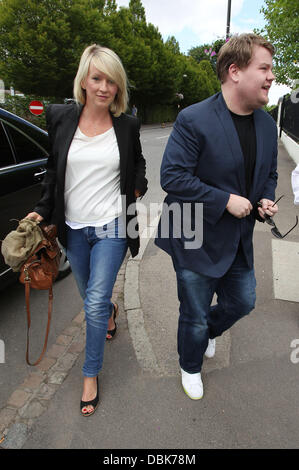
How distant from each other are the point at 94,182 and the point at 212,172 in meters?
0.73

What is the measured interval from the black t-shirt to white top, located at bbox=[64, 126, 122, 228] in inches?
28.3

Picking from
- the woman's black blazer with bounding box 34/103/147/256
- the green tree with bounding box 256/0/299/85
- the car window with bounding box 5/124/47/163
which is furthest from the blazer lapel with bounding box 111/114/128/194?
the green tree with bounding box 256/0/299/85

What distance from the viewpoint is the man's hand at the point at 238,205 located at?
174 cm

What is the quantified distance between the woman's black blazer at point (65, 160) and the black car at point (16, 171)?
73 cm

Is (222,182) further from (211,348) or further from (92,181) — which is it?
(211,348)

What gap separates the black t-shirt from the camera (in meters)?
1.83

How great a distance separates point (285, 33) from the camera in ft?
32.0

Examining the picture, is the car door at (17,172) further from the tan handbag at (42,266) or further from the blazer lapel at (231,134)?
the blazer lapel at (231,134)

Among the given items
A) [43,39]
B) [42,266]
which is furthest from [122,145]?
[43,39]

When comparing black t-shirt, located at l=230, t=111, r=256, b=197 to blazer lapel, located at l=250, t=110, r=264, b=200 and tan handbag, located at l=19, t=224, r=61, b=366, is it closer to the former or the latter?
blazer lapel, located at l=250, t=110, r=264, b=200

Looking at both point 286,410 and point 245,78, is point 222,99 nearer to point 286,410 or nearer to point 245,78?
point 245,78

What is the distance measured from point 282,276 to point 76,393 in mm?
2577

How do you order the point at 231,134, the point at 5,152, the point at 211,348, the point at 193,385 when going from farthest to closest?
1. the point at 5,152
2. the point at 211,348
3. the point at 193,385
4. the point at 231,134

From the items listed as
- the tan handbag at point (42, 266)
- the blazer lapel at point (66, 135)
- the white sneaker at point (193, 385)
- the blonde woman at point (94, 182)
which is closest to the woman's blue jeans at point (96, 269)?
the blonde woman at point (94, 182)
